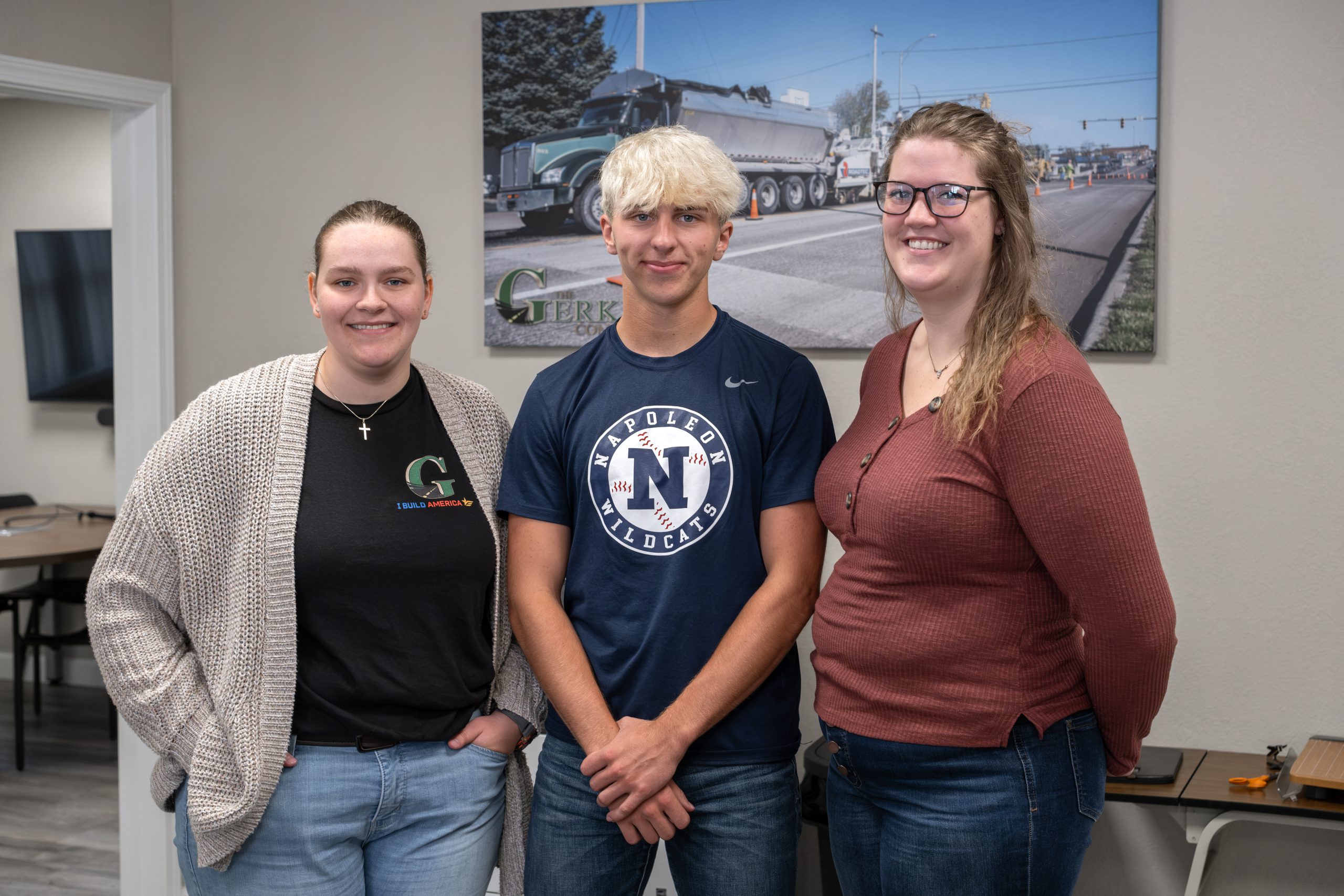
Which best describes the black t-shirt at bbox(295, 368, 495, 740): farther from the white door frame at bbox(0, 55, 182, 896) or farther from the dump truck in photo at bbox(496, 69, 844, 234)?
the white door frame at bbox(0, 55, 182, 896)

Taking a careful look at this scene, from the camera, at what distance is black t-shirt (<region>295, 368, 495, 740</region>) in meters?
1.54

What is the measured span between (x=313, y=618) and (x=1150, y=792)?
5.60 feet

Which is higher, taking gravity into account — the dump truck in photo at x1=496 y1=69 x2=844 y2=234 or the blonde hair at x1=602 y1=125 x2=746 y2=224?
the dump truck in photo at x1=496 y1=69 x2=844 y2=234

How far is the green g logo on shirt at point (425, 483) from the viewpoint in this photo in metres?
1.61

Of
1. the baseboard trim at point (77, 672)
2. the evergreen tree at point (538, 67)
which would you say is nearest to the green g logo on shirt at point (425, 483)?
the evergreen tree at point (538, 67)

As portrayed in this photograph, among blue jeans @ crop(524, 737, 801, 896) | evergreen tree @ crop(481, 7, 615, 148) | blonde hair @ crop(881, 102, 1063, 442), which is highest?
A: evergreen tree @ crop(481, 7, 615, 148)

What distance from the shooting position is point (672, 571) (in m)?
1.56

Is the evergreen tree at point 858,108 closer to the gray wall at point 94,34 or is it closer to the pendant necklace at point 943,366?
the pendant necklace at point 943,366

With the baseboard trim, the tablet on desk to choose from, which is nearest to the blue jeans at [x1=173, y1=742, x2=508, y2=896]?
→ the tablet on desk

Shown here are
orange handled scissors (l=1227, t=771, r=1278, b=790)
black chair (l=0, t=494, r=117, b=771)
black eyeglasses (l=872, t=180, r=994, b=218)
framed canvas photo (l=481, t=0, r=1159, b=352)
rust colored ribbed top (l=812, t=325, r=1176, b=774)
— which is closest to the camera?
rust colored ribbed top (l=812, t=325, r=1176, b=774)

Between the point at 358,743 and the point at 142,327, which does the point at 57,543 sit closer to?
the point at 142,327

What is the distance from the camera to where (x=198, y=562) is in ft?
5.09

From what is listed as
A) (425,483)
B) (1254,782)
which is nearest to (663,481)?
(425,483)

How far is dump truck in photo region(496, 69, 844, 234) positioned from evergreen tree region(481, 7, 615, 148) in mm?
34
